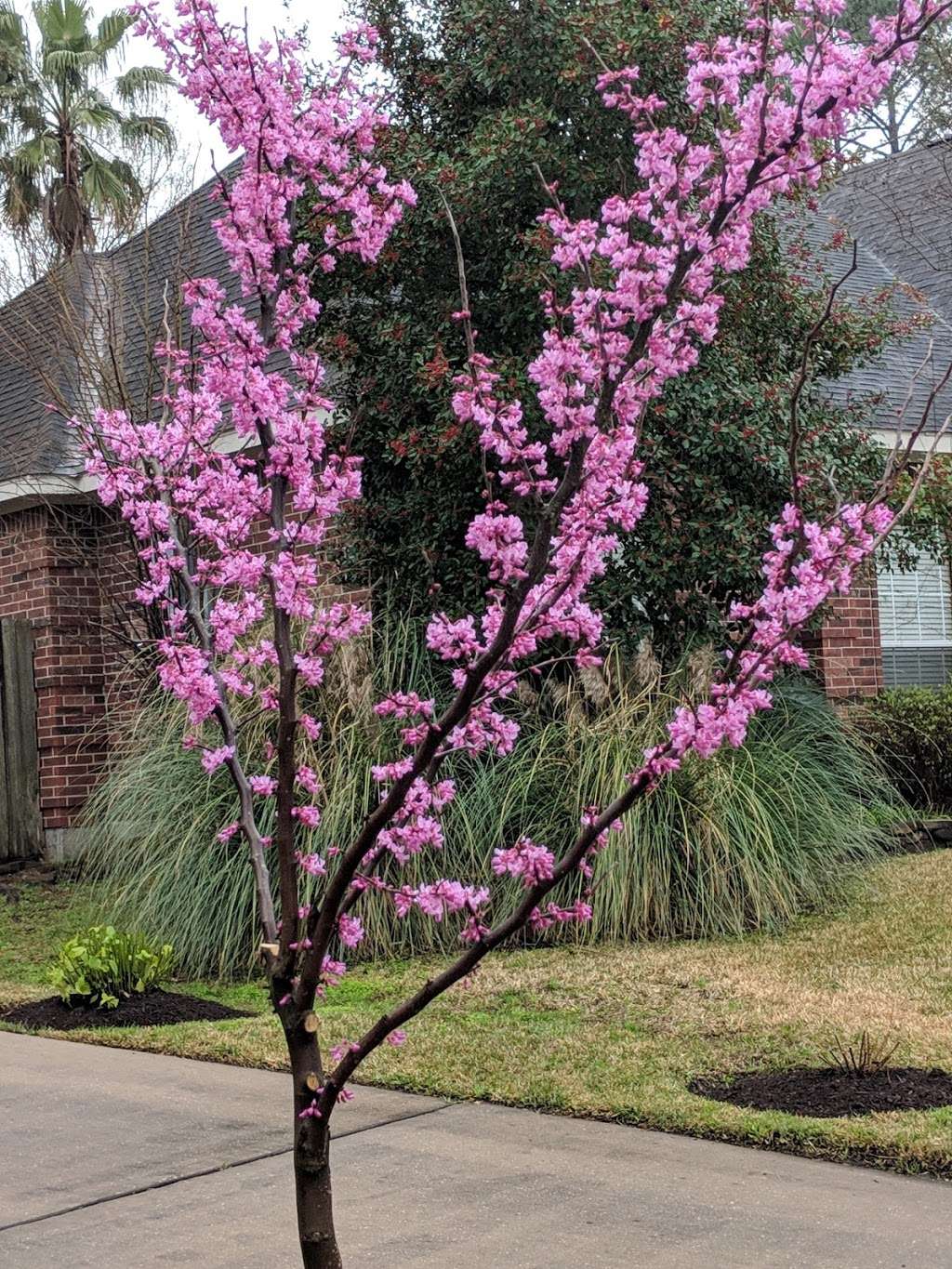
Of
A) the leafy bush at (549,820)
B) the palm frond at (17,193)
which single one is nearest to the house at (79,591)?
the leafy bush at (549,820)

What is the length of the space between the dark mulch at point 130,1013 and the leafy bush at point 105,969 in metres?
0.06

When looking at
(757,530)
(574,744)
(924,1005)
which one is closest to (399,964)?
(574,744)

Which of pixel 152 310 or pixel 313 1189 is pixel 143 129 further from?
pixel 313 1189

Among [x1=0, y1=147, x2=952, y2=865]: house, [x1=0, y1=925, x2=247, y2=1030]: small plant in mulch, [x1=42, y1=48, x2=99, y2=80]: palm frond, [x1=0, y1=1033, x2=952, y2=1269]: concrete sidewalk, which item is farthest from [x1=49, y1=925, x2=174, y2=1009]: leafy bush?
[x1=42, y1=48, x2=99, y2=80]: palm frond

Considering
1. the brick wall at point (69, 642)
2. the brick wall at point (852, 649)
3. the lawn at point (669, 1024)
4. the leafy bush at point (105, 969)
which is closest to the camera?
the lawn at point (669, 1024)

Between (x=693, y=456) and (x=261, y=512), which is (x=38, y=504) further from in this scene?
(x=261, y=512)

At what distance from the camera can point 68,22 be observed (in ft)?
67.6

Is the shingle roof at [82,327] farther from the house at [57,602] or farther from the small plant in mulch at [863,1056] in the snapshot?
the small plant in mulch at [863,1056]

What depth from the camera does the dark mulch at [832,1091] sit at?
5.07 m

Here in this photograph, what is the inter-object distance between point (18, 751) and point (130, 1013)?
6.50 m

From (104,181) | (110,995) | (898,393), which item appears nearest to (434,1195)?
(110,995)

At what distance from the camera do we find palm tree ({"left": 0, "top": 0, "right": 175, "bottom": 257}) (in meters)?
19.9

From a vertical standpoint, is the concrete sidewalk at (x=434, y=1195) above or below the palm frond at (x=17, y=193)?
below

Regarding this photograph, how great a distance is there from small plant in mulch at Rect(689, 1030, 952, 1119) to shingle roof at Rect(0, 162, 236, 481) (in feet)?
25.4
